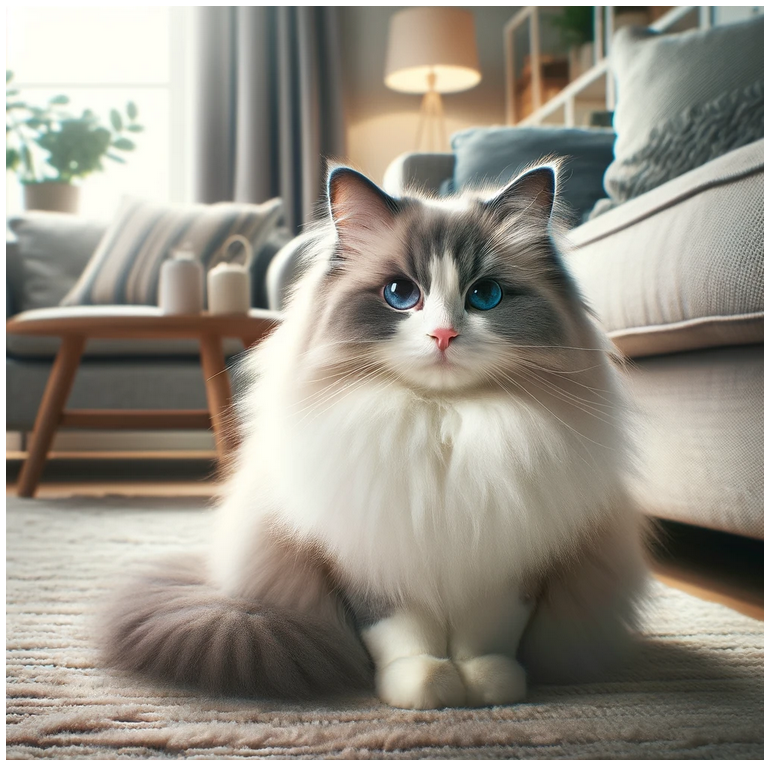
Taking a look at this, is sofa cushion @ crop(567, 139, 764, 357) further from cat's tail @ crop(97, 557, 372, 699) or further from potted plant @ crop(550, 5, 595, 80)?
potted plant @ crop(550, 5, 595, 80)

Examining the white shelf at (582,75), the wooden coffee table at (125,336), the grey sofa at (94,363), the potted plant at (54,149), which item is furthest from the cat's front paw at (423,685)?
the potted plant at (54,149)

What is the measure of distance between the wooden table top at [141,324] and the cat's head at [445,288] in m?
1.21

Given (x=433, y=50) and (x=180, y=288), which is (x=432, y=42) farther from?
(x=180, y=288)

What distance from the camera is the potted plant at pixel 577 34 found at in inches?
147

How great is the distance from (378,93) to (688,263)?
3.96 metres

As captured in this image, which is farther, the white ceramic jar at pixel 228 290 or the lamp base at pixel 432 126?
the lamp base at pixel 432 126

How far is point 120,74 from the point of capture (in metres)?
4.44

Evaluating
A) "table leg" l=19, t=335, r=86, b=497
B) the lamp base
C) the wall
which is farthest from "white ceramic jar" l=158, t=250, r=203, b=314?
the wall

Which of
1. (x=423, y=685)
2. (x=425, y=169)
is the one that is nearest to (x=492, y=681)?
(x=423, y=685)

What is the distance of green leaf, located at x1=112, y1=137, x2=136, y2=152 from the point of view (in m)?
3.84

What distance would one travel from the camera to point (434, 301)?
0.76 m

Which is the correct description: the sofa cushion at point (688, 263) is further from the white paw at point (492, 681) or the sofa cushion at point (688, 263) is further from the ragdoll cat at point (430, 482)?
the white paw at point (492, 681)

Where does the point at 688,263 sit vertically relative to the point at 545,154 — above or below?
below

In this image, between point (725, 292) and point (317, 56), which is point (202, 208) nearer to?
point (317, 56)
